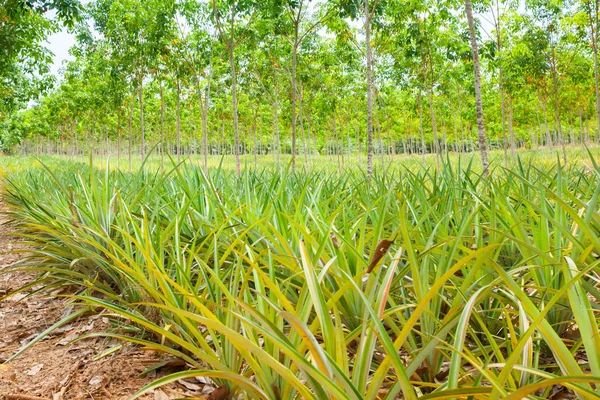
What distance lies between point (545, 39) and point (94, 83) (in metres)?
18.7

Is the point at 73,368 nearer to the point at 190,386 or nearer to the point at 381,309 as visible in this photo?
the point at 190,386

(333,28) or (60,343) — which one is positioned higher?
(333,28)

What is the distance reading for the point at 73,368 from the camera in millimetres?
1687

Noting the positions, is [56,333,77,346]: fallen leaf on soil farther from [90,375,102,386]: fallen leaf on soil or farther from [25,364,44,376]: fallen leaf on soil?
[90,375,102,386]: fallen leaf on soil

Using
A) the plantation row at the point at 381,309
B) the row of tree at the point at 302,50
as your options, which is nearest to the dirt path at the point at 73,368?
the plantation row at the point at 381,309

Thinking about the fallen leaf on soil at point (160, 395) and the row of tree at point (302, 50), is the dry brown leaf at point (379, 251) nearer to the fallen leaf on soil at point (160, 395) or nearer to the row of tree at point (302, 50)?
the fallen leaf on soil at point (160, 395)

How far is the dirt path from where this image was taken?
1502 millimetres

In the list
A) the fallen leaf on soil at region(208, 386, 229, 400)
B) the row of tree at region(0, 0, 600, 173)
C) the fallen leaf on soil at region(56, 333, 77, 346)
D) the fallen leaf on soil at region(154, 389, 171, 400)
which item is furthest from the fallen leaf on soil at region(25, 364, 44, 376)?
the row of tree at region(0, 0, 600, 173)

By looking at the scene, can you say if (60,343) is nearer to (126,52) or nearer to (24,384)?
(24,384)

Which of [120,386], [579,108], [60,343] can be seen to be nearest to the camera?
[120,386]

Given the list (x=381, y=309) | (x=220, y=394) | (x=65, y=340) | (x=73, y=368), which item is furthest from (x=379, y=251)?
(x=65, y=340)

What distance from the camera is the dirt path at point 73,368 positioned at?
150 centimetres

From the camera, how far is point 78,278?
8.92 feet

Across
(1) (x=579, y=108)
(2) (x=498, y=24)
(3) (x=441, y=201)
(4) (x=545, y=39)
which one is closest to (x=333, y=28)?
(2) (x=498, y=24)
